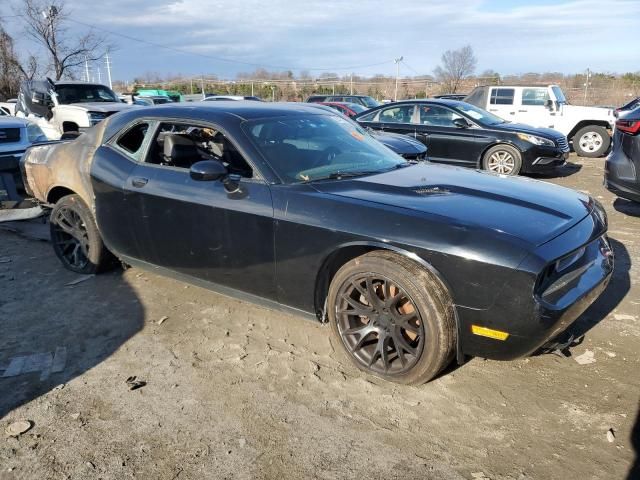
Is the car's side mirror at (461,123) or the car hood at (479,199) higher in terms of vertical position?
the car's side mirror at (461,123)

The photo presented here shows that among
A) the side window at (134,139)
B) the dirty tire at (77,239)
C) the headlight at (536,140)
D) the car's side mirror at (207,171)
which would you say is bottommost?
the dirty tire at (77,239)

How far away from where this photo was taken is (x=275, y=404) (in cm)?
284

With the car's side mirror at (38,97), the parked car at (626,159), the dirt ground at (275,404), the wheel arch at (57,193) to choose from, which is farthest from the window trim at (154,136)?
the car's side mirror at (38,97)

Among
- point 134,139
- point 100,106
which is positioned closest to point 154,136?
point 134,139

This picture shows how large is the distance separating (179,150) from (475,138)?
6.93 meters

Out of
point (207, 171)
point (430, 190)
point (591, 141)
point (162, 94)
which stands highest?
point (162, 94)

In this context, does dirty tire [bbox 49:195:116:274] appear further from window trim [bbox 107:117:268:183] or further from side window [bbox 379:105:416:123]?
side window [bbox 379:105:416:123]

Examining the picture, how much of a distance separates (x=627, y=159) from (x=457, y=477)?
16.7ft

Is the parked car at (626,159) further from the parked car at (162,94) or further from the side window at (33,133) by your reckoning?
the parked car at (162,94)

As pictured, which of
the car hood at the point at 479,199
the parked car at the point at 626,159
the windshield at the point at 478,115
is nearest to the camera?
the car hood at the point at 479,199

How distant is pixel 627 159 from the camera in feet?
19.3

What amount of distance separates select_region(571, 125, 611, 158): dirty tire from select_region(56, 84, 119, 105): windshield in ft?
37.8

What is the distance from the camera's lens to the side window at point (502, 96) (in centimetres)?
1333

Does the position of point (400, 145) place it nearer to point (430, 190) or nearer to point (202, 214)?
point (430, 190)
